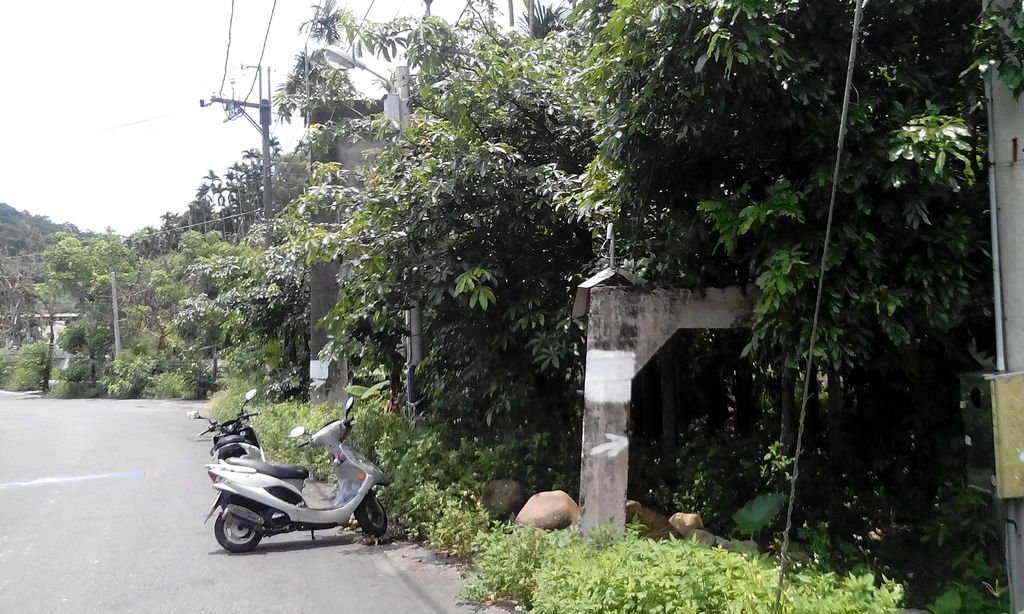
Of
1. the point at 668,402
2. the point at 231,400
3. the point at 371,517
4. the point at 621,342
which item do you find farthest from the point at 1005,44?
the point at 231,400

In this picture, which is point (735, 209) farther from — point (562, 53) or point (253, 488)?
point (253, 488)

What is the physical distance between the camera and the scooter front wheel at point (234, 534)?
24.0 ft

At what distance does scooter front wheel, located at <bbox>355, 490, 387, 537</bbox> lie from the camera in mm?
7699

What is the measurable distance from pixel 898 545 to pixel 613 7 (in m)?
4.73

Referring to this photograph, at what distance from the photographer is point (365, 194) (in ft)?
28.7

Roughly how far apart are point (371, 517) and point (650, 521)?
2.69 metres

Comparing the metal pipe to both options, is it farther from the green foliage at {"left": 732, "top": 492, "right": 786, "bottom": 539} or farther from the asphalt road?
the asphalt road

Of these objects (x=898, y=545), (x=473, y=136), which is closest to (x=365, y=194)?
(x=473, y=136)

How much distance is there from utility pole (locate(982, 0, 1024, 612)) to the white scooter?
5.20 metres

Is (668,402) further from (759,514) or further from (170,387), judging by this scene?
(170,387)

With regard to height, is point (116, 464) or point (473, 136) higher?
point (473, 136)

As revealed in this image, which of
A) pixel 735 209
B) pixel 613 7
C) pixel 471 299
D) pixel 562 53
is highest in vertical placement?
pixel 562 53

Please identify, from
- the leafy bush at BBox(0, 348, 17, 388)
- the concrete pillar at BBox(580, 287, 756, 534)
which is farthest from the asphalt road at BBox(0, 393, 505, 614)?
the leafy bush at BBox(0, 348, 17, 388)

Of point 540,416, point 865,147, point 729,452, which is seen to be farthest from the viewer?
point 540,416
